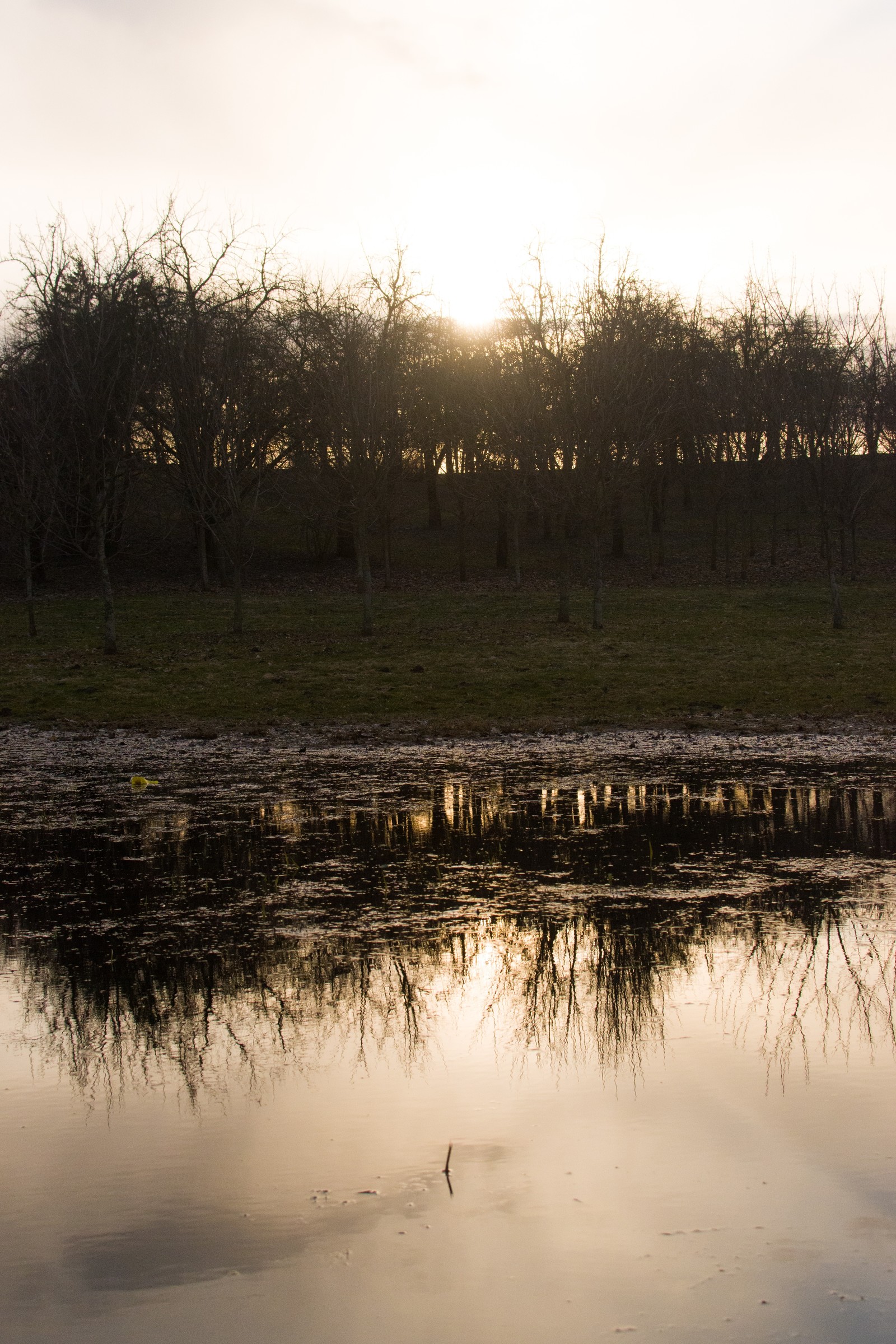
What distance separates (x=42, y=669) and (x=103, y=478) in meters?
5.74

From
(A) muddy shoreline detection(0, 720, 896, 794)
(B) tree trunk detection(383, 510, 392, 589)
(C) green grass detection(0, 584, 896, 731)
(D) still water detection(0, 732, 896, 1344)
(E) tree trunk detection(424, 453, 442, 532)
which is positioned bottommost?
(D) still water detection(0, 732, 896, 1344)

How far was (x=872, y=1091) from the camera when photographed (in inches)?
199

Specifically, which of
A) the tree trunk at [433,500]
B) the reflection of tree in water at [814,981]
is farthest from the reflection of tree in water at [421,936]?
the tree trunk at [433,500]

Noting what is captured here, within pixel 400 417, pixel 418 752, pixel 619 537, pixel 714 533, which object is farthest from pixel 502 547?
pixel 418 752

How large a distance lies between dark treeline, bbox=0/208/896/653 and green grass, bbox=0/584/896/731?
181cm

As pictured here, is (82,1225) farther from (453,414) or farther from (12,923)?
(453,414)

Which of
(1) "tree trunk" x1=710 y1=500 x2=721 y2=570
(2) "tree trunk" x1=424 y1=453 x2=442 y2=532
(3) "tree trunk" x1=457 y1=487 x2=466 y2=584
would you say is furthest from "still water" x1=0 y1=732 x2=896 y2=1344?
(2) "tree trunk" x1=424 y1=453 x2=442 y2=532

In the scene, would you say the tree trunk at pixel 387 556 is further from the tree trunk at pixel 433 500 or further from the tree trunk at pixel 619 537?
the tree trunk at pixel 619 537

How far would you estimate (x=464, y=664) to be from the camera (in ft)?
82.3

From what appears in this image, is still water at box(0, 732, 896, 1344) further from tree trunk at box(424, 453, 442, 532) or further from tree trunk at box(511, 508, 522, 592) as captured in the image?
tree trunk at box(424, 453, 442, 532)

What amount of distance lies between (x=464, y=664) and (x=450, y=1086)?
65.5 ft

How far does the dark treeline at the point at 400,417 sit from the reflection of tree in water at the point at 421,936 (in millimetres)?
20372

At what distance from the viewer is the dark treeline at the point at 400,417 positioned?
30.3 m

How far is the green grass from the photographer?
20.1m
